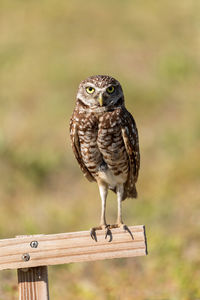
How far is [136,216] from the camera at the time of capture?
7547 mm

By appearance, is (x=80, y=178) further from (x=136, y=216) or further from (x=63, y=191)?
(x=136, y=216)

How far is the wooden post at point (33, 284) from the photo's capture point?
270 cm

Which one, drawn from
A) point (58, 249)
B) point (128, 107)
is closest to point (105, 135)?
point (58, 249)

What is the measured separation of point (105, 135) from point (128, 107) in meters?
10.7

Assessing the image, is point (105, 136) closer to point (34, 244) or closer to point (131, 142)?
point (131, 142)

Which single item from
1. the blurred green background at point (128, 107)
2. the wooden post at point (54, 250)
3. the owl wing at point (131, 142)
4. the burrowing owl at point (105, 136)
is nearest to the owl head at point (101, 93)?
the burrowing owl at point (105, 136)

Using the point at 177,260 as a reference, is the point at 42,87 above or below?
above

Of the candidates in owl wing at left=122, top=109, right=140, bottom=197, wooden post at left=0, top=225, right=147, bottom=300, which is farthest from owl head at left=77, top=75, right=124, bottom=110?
wooden post at left=0, top=225, right=147, bottom=300

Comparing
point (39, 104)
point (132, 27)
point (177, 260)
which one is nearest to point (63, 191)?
point (177, 260)

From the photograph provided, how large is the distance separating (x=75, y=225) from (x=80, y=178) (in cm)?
263

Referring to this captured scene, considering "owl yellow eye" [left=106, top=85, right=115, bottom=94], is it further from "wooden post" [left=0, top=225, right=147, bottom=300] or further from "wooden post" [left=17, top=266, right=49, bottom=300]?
"wooden post" [left=17, top=266, right=49, bottom=300]

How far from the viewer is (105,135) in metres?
3.88

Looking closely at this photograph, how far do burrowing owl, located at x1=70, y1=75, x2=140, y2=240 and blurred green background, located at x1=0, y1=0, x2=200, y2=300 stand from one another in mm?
1107

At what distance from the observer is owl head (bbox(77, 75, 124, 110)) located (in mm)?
3650
